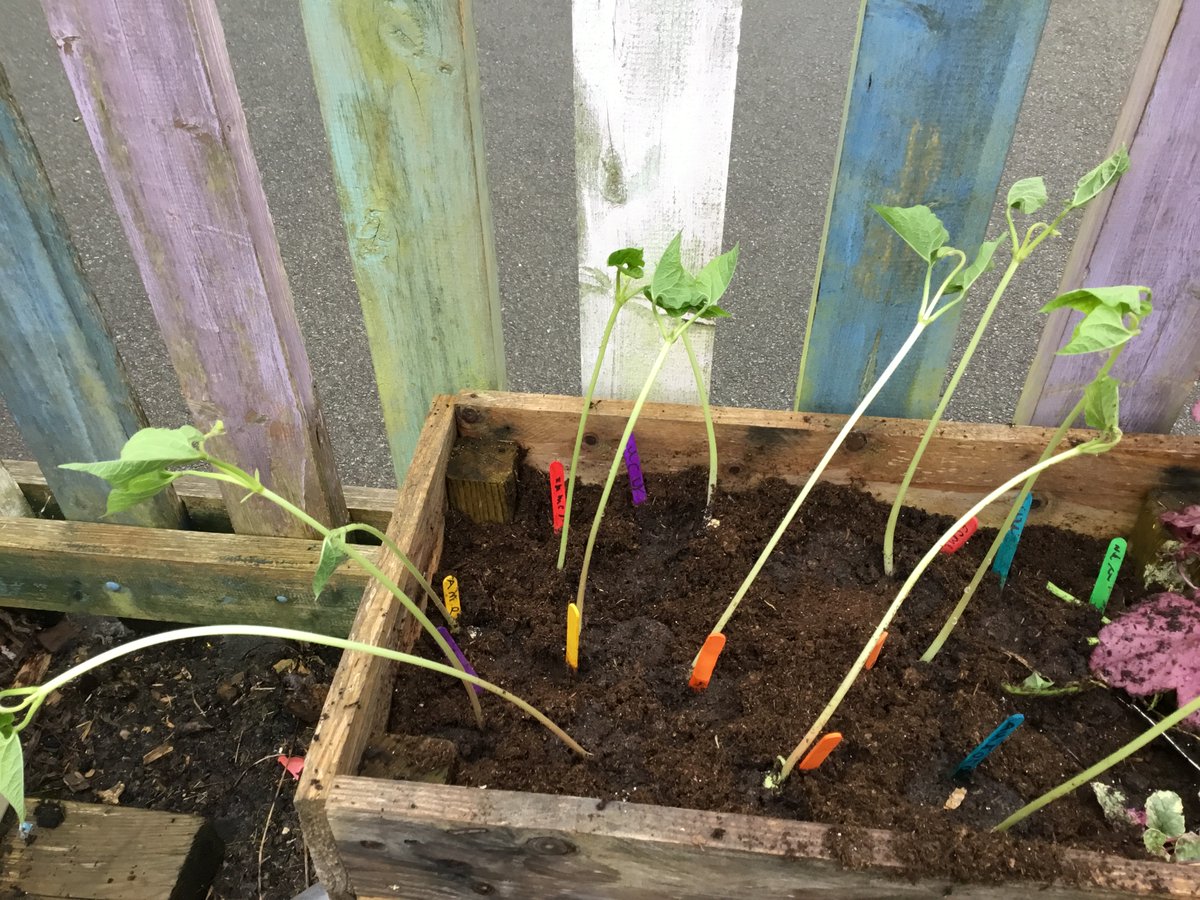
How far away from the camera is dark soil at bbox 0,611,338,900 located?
156 centimetres

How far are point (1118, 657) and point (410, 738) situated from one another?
85 cm

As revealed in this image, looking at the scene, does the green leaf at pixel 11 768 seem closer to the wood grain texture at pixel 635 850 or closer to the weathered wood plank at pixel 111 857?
the wood grain texture at pixel 635 850

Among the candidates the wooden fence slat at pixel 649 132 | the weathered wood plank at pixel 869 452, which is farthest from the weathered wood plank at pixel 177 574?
the wooden fence slat at pixel 649 132

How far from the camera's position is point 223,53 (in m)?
1.10

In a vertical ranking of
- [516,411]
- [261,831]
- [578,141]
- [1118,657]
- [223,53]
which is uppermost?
[223,53]

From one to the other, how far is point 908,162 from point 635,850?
88 centimetres

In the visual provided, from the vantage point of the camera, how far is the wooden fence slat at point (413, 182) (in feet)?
3.51

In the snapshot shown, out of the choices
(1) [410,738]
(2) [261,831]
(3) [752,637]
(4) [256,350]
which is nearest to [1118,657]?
(3) [752,637]

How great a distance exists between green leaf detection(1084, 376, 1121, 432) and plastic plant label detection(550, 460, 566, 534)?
66 centimetres

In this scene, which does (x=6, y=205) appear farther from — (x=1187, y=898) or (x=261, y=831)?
(x=1187, y=898)

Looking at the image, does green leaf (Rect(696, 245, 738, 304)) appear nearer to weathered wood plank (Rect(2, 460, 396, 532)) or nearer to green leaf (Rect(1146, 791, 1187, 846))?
green leaf (Rect(1146, 791, 1187, 846))

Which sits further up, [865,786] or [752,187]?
[752,187]

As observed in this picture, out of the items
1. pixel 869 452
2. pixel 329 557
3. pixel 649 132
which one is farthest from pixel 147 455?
pixel 869 452

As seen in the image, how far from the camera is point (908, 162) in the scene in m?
1.11
